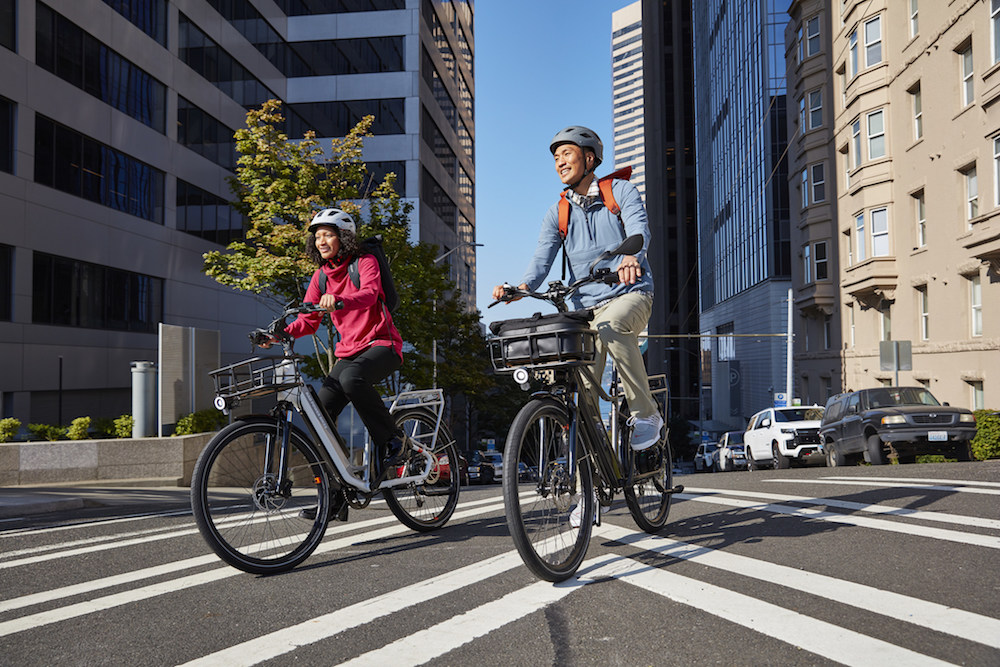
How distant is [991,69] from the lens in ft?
72.4

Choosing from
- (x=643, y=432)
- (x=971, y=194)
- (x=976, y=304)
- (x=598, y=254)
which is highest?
(x=971, y=194)

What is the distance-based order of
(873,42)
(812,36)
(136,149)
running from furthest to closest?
(812,36) → (873,42) → (136,149)

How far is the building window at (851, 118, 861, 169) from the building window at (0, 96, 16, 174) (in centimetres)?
2756

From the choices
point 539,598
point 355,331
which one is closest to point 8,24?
point 355,331

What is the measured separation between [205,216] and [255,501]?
31020 mm

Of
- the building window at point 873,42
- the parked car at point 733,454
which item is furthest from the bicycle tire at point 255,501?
the building window at point 873,42

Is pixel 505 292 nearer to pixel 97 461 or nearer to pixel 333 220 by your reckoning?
pixel 333 220

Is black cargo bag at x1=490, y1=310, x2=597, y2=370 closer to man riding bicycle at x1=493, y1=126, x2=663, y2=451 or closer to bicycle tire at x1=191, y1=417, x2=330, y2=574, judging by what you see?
man riding bicycle at x1=493, y1=126, x2=663, y2=451

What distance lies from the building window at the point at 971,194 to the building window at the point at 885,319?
24.9 ft

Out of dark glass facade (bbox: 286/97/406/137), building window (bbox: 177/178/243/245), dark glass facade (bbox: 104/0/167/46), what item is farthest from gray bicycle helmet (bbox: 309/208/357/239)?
dark glass facade (bbox: 286/97/406/137)

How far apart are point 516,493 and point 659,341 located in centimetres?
12003

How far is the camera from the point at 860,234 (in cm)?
3266

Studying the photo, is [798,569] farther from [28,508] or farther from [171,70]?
[171,70]

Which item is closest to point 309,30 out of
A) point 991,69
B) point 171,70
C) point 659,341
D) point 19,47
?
point 171,70
